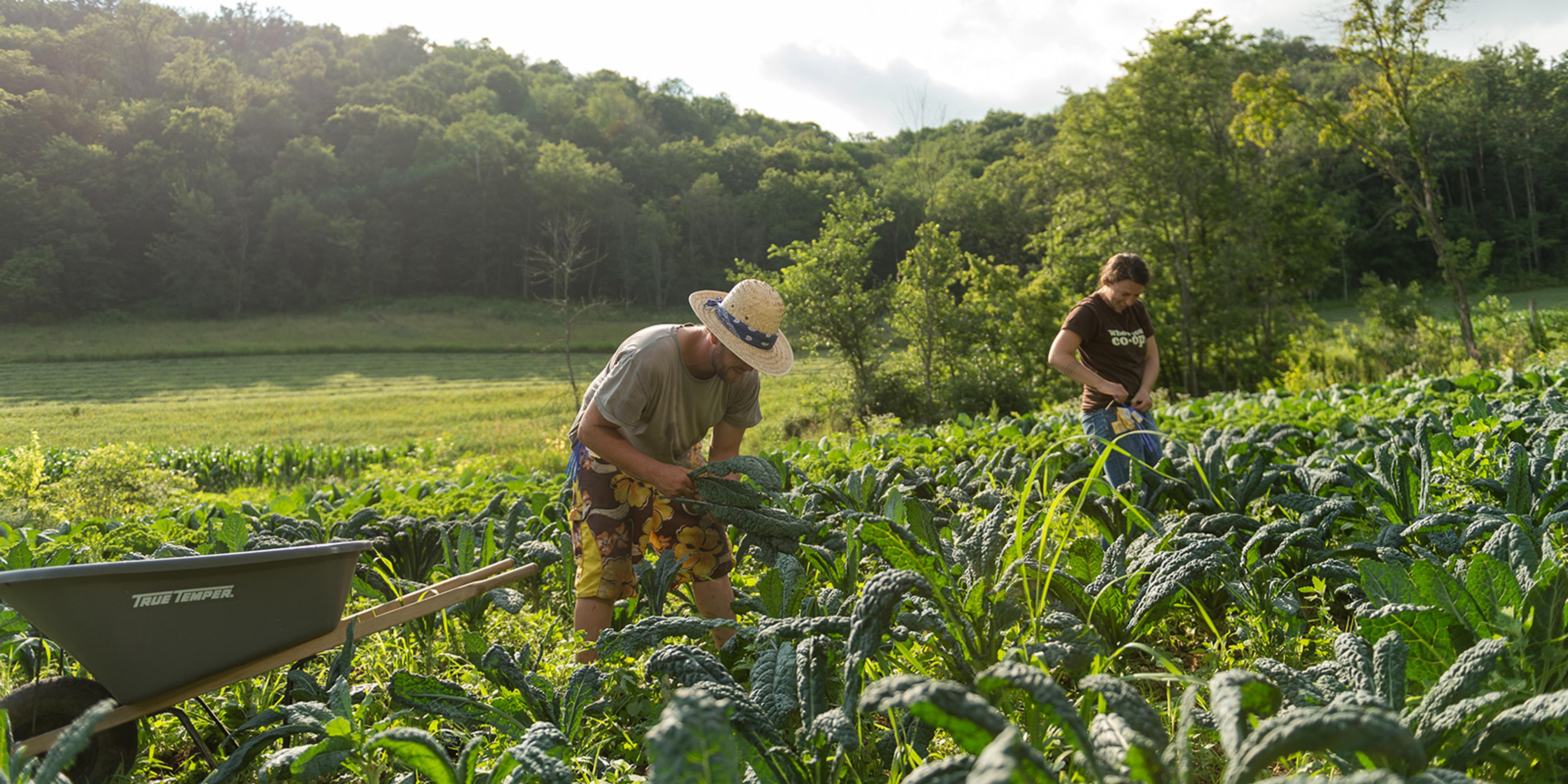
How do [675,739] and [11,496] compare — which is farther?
[11,496]

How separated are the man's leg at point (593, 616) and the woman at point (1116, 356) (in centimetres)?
260

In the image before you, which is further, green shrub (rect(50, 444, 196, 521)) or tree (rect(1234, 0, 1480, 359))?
tree (rect(1234, 0, 1480, 359))

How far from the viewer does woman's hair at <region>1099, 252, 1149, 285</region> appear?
14.1 feet

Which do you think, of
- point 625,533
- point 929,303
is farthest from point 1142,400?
point 929,303

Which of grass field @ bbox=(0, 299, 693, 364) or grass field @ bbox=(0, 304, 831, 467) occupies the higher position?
grass field @ bbox=(0, 299, 693, 364)

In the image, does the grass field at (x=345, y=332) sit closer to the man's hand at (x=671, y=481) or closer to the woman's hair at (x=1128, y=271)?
the woman's hair at (x=1128, y=271)

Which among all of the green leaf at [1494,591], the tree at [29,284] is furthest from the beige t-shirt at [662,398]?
the tree at [29,284]

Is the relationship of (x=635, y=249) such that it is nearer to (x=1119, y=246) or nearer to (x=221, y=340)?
(x=221, y=340)

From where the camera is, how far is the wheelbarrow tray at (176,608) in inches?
74.1

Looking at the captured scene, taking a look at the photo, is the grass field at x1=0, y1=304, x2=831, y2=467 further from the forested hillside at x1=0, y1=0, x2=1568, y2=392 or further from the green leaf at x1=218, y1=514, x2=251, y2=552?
the green leaf at x1=218, y1=514, x2=251, y2=552

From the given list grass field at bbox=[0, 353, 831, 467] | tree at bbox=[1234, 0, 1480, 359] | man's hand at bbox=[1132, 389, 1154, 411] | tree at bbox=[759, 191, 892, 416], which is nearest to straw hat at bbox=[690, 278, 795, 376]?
man's hand at bbox=[1132, 389, 1154, 411]

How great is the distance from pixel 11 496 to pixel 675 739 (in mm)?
8294

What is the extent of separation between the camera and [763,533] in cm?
252

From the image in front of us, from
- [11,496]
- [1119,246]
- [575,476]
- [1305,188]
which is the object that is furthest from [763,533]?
[1305,188]
